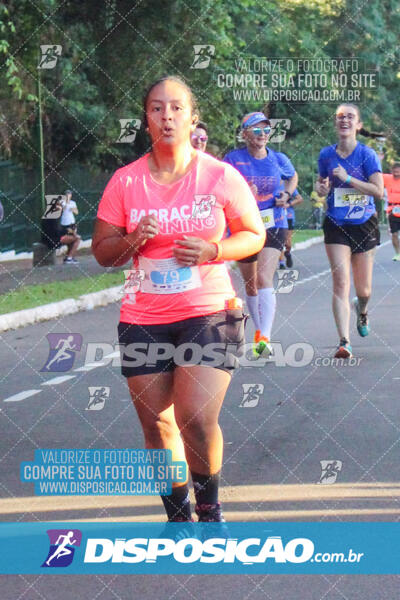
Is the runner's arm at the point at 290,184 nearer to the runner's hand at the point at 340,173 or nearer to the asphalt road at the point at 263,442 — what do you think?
the runner's hand at the point at 340,173

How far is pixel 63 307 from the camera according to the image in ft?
58.5

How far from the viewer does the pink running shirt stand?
5473 millimetres

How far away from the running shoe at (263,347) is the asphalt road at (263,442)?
5.9 inches

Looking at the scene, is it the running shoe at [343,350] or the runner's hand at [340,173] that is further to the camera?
the running shoe at [343,350]

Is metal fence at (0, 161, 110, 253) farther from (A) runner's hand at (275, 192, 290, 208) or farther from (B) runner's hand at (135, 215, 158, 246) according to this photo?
(B) runner's hand at (135, 215, 158, 246)

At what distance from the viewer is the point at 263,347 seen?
469 inches

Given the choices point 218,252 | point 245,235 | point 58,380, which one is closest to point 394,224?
point 58,380

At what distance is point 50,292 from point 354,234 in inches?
327

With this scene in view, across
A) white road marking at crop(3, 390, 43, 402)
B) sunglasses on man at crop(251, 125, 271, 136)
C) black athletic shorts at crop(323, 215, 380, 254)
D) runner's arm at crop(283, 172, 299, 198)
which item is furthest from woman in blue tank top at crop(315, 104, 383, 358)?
white road marking at crop(3, 390, 43, 402)

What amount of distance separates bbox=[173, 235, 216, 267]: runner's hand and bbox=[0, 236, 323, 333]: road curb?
29.2 ft

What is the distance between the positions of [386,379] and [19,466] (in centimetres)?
385

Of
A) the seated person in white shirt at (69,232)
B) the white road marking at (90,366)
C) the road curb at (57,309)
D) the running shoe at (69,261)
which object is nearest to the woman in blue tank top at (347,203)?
the white road marking at (90,366)

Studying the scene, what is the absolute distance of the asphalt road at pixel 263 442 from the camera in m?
5.27

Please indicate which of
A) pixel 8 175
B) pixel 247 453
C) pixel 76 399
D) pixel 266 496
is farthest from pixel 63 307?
pixel 8 175
